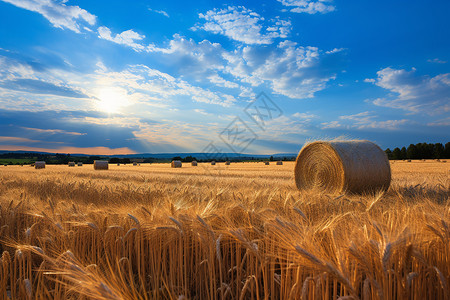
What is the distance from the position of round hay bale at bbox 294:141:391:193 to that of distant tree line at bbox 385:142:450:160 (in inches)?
2095

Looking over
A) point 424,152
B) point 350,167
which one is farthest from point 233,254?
point 424,152

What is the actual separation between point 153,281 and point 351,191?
7.03 metres

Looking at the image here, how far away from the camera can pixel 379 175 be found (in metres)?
7.87

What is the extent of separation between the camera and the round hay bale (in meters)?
7.69

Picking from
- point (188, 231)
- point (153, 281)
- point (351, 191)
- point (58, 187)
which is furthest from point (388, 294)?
point (58, 187)

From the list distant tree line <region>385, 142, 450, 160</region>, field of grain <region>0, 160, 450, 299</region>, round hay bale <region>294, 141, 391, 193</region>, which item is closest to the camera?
field of grain <region>0, 160, 450, 299</region>

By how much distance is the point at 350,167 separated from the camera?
768cm

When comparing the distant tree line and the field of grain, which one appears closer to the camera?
the field of grain

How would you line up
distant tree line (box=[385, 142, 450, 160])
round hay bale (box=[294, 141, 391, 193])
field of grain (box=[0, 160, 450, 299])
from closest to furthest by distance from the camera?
field of grain (box=[0, 160, 450, 299]) → round hay bale (box=[294, 141, 391, 193]) → distant tree line (box=[385, 142, 450, 160])

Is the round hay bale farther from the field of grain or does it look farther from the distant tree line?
the distant tree line

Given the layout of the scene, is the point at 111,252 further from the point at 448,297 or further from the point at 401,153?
the point at 401,153

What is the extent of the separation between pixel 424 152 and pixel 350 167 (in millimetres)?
62456

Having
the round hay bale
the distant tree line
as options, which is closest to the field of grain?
Answer: the round hay bale

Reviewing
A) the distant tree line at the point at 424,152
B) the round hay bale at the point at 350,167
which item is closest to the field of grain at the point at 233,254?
the round hay bale at the point at 350,167
